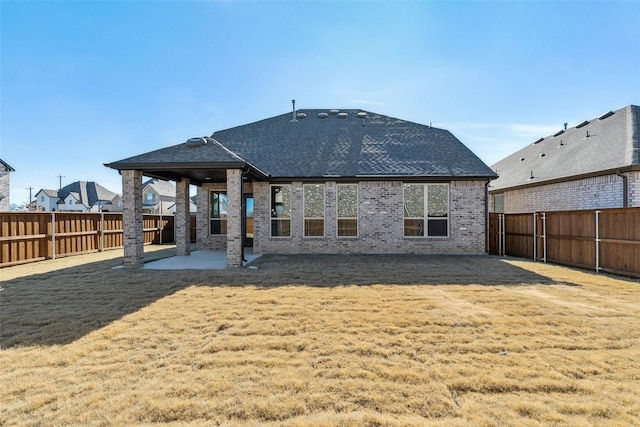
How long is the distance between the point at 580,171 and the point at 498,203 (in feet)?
19.5

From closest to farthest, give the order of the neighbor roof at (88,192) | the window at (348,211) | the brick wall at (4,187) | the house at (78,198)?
1. the window at (348,211)
2. the brick wall at (4,187)
3. the house at (78,198)
4. the neighbor roof at (88,192)

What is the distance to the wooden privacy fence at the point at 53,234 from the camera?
32.3 ft

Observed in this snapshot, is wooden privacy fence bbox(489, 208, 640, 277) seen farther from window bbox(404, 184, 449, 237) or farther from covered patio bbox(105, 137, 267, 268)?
covered patio bbox(105, 137, 267, 268)

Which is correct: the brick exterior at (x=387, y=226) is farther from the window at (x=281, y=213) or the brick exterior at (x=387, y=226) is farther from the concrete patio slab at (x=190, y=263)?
the concrete patio slab at (x=190, y=263)

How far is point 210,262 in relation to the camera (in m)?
10.4

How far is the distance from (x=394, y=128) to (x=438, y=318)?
12.9m

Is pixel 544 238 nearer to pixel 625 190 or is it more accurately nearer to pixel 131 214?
pixel 625 190

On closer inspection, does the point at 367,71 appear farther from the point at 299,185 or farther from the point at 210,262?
the point at 210,262

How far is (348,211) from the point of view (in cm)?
1229

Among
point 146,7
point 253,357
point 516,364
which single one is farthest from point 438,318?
point 146,7

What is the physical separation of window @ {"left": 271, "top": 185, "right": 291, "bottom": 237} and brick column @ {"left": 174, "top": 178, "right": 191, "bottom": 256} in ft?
11.8

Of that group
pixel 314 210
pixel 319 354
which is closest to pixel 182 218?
pixel 314 210

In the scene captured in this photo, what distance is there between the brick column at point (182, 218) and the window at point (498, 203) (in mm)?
17139

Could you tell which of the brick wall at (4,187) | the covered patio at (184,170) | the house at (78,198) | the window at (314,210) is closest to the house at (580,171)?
the window at (314,210)
